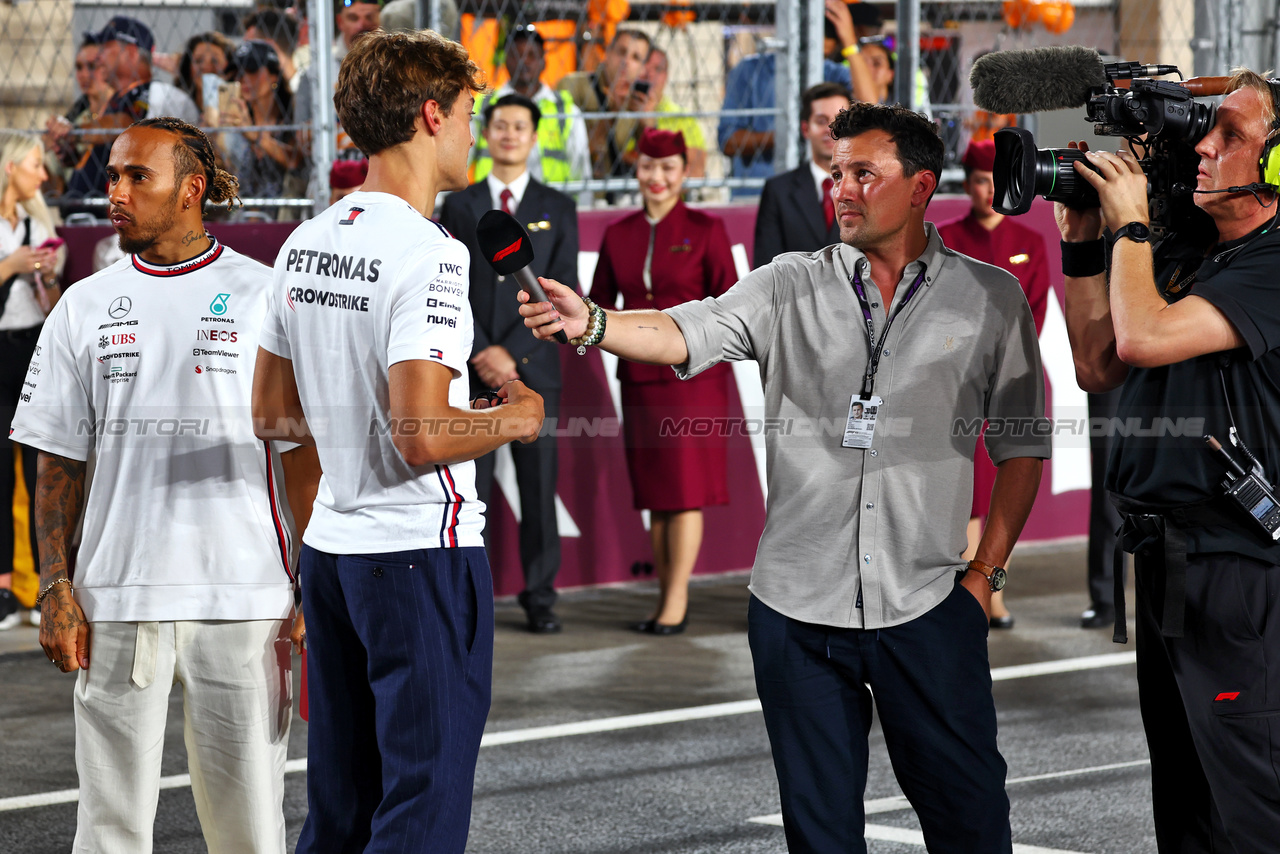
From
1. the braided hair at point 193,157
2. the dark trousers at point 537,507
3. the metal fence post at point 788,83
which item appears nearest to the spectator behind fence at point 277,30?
the metal fence post at point 788,83

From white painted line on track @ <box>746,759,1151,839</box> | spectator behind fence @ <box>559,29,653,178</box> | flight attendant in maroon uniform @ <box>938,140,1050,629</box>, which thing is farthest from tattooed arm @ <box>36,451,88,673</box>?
spectator behind fence @ <box>559,29,653,178</box>

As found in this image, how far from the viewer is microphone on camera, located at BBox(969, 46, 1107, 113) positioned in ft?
10.5

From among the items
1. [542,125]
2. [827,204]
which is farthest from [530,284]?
[542,125]

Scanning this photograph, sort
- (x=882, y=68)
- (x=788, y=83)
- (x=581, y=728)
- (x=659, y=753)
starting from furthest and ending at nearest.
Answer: (x=882, y=68) < (x=788, y=83) < (x=581, y=728) < (x=659, y=753)

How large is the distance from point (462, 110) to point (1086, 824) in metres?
2.90

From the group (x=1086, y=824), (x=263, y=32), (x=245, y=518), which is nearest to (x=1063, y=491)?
(x=1086, y=824)

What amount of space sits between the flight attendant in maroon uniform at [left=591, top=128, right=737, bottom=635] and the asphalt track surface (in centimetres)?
44

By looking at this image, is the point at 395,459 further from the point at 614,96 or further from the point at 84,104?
the point at 84,104

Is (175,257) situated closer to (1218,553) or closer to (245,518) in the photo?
(245,518)

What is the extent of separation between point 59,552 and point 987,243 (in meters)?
4.93

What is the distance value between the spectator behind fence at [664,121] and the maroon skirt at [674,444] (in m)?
2.00

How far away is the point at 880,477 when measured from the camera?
3.18 meters

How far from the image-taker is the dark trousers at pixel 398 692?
2.76 metres

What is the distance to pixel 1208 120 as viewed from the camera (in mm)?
3113
